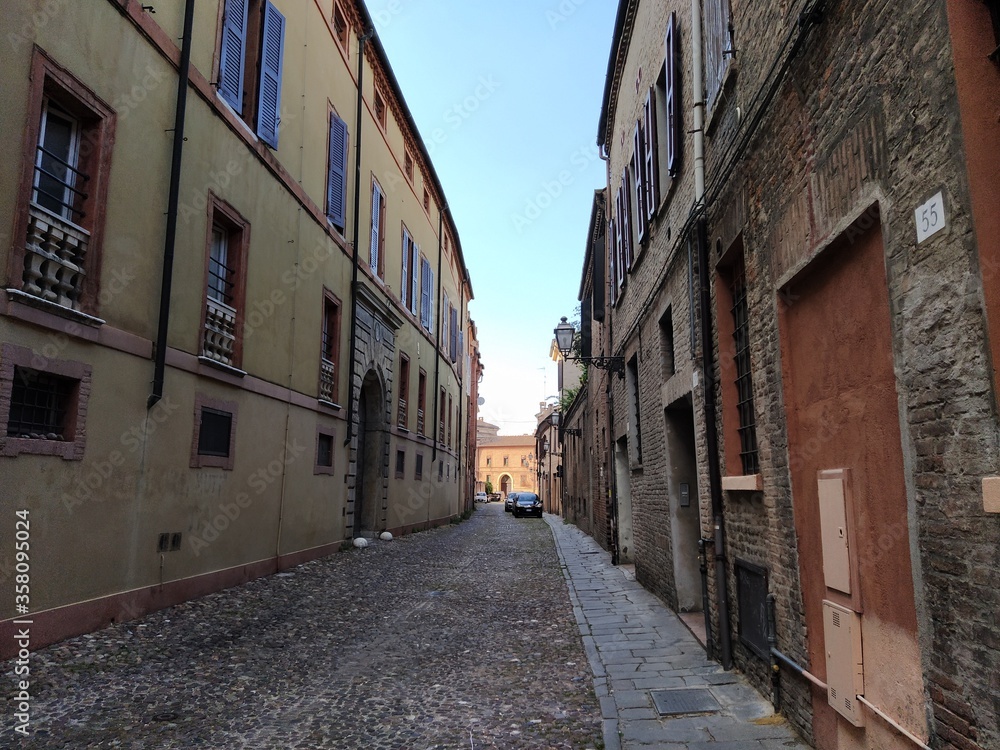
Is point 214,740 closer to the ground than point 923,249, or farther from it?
closer to the ground

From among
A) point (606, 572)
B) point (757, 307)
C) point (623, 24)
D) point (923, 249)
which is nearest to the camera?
point (923, 249)

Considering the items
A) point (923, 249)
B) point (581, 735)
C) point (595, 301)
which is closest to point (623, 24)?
point (595, 301)

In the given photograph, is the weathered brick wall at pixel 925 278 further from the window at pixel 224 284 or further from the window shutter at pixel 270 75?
the window shutter at pixel 270 75

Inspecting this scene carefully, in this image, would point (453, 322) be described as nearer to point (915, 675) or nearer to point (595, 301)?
point (595, 301)

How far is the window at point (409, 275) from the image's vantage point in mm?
20141

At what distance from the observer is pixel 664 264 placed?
8.12 metres

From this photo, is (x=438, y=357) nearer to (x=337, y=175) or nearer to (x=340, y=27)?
(x=337, y=175)

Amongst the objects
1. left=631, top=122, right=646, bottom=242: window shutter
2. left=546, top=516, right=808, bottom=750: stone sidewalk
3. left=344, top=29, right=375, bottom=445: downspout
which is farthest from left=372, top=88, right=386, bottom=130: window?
left=546, top=516, right=808, bottom=750: stone sidewalk

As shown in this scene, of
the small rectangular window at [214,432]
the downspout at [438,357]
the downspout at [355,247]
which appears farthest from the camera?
the downspout at [438,357]

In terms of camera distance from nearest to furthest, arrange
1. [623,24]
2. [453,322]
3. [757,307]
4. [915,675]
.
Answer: [915,675], [757,307], [623,24], [453,322]

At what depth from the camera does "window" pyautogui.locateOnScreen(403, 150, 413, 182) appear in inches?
816

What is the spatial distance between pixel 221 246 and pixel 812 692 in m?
8.96

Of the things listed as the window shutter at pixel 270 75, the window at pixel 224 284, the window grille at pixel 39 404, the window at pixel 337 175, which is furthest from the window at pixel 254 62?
the window grille at pixel 39 404

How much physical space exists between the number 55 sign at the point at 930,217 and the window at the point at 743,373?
98.7 inches
